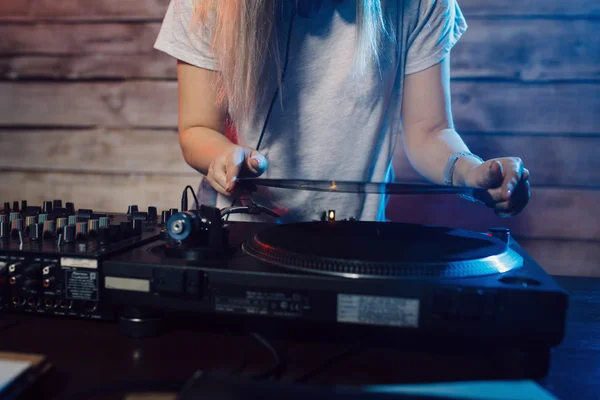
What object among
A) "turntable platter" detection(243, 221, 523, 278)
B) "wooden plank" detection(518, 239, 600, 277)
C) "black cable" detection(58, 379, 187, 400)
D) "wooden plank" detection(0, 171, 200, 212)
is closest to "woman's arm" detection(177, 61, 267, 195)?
"turntable platter" detection(243, 221, 523, 278)

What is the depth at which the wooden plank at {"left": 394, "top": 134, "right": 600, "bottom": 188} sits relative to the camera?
150 cm

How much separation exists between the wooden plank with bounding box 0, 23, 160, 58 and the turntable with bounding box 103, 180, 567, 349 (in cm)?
127

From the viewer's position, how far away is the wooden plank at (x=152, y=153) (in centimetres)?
150

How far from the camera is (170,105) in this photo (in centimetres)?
168

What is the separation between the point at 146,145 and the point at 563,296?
1.53 metres

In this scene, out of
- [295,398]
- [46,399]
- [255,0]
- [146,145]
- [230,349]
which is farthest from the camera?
[146,145]

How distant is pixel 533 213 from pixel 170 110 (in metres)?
1.30

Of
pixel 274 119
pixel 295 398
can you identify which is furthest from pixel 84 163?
pixel 295 398

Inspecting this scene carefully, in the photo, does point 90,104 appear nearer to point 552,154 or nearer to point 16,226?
point 16,226

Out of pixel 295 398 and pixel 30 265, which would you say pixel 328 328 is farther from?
pixel 30 265

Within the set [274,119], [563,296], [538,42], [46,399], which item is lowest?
[46,399]

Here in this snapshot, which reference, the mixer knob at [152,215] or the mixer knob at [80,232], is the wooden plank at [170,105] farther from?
the mixer knob at [80,232]

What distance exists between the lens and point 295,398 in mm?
336

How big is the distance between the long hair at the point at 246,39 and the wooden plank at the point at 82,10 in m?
0.77
